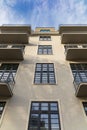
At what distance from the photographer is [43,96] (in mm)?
11664

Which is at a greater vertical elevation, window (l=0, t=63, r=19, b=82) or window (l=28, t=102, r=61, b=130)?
window (l=0, t=63, r=19, b=82)

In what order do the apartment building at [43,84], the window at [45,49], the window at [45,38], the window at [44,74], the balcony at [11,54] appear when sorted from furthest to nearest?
the window at [45,38]
the window at [45,49]
the balcony at [11,54]
the window at [44,74]
the apartment building at [43,84]

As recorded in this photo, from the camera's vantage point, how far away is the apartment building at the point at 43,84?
994 centimetres

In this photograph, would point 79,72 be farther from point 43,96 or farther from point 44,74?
point 43,96

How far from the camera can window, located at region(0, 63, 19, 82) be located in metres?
13.4

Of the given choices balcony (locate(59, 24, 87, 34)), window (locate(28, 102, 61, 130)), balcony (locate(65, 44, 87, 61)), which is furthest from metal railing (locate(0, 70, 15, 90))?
balcony (locate(59, 24, 87, 34))

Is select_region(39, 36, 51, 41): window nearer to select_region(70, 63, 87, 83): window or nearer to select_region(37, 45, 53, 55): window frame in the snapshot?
select_region(37, 45, 53, 55): window frame

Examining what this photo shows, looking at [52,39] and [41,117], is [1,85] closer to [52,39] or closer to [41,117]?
[41,117]

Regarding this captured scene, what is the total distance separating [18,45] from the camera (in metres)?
19.3

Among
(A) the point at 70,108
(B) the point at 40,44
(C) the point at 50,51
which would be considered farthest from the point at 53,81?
(B) the point at 40,44

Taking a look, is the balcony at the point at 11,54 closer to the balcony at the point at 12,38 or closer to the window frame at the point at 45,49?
the window frame at the point at 45,49

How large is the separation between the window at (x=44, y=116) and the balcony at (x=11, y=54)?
5.89 m

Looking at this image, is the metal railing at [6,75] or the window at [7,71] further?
the window at [7,71]

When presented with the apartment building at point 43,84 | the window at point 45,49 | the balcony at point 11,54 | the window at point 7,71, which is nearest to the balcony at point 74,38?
the apartment building at point 43,84
